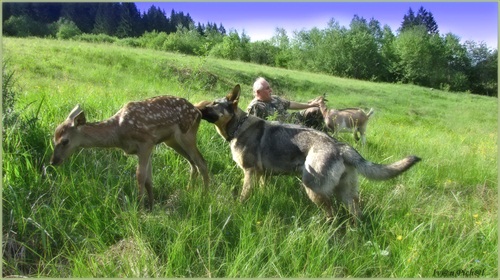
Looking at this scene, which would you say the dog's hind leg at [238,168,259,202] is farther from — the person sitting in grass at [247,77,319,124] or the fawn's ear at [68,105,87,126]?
the person sitting in grass at [247,77,319,124]

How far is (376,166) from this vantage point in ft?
14.3

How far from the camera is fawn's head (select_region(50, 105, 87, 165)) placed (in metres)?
4.23

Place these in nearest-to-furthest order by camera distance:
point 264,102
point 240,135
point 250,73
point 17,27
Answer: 1. point 240,135
2. point 264,102
3. point 250,73
4. point 17,27

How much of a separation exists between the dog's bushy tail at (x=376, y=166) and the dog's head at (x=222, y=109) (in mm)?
1496

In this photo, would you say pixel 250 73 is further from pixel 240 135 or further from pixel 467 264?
pixel 467 264

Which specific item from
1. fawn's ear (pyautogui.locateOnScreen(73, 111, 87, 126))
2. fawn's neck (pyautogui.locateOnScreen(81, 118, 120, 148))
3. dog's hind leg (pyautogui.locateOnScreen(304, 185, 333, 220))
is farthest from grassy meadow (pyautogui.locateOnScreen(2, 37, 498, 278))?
fawn's ear (pyautogui.locateOnScreen(73, 111, 87, 126))

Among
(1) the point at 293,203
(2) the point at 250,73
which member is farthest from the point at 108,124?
(2) the point at 250,73

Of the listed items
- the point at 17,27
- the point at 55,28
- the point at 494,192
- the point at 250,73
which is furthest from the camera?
the point at 55,28

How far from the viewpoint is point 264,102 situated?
735 centimetres

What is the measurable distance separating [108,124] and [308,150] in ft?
7.28

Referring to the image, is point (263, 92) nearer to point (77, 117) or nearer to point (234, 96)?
point (234, 96)

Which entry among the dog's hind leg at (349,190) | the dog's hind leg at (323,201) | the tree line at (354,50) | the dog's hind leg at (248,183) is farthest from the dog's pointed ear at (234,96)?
the tree line at (354,50)

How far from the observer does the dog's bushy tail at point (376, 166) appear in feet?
13.4

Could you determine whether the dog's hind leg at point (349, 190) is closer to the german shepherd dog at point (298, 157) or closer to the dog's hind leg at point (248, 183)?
the german shepherd dog at point (298, 157)
